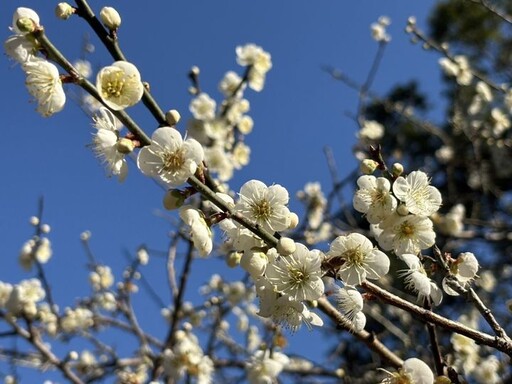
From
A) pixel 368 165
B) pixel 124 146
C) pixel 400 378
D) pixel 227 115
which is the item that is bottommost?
pixel 400 378

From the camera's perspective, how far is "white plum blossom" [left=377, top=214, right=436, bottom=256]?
134cm

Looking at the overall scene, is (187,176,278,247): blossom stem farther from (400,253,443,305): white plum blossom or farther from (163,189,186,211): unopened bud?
(400,253,443,305): white plum blossom

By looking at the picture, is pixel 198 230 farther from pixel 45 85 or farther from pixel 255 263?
pixel 45 85

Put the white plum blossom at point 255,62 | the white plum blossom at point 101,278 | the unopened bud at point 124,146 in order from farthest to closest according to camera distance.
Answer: the white plum blossom at point 101,278 → the white plum blossom at point 255,62 → the unopened bud at point 124,146

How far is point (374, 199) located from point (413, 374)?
45cm

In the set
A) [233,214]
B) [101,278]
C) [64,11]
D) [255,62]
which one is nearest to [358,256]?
[233,214]

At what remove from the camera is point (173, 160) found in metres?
1.21

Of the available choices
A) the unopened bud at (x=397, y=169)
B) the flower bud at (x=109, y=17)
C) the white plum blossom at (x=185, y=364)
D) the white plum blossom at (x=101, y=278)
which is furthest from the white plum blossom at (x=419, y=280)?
the white plum blossom at (x=101, y=278)

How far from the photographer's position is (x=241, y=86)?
3701 mm

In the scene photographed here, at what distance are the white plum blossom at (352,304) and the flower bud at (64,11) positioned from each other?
93 cm

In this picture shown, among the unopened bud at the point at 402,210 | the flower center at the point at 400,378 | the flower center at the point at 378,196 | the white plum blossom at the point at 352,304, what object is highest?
the flower center at the point at 378,196

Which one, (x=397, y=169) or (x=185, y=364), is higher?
(x=397, y=169)

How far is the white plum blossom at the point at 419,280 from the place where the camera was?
128 cm

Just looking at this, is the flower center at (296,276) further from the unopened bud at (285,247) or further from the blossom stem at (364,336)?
the blossom stem at (364,336)
